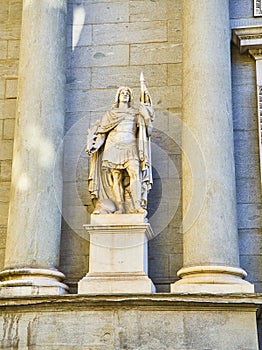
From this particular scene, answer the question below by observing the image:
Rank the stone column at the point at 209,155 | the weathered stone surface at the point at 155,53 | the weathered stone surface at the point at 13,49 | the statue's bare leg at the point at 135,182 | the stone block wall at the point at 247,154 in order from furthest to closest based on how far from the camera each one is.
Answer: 1. the weathered stone surface at the point at 13,49
2. the weathered stone surface at the point at 155,53
3. the stone block wall at the point at 247,154
4. the statue's bare leg at the point at 135,182
5. the stone column at the point at 209,155

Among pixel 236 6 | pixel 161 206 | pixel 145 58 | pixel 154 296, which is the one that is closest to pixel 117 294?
pixel 154 296

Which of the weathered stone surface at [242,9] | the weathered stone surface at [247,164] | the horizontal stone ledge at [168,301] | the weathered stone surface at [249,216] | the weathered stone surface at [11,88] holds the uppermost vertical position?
the weathered stone surface at [242,9]

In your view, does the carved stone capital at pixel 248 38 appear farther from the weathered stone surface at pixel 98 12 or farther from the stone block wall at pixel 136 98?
the weathered stone surface at pixel 98 12

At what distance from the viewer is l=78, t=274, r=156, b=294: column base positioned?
29.1ft

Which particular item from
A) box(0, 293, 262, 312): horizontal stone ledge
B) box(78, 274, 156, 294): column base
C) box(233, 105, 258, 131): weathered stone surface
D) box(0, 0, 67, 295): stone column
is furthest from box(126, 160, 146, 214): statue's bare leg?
box(233, 105, 258, 131): weathered stone surface

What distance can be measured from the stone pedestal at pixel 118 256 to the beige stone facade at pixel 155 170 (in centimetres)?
43

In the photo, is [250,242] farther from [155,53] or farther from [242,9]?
[242,9]

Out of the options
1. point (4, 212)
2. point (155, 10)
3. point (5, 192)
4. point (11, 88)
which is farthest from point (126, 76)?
point (4, 212)

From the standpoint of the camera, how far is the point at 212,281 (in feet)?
29.7

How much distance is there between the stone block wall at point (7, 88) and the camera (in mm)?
10562

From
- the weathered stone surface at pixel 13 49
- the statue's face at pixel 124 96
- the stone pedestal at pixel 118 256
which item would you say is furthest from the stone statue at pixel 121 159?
the weathered stone surface at pixel 13 49

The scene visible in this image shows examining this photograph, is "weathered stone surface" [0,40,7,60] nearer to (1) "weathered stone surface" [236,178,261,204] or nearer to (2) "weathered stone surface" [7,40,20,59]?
(2) "weathered stone surface" [7,40,20,59]

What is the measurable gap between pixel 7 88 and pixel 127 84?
1.85 m

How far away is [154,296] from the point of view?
27.7 feet
